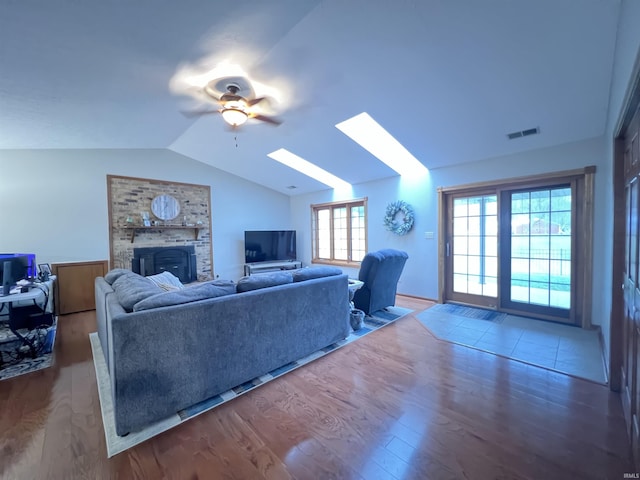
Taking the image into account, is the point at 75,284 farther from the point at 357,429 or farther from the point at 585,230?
the point at 585,230

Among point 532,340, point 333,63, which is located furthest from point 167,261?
point 532,340

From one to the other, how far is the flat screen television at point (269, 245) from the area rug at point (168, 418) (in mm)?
3541

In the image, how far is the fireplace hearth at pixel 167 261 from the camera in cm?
527

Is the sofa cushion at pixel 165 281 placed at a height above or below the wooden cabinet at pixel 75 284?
above

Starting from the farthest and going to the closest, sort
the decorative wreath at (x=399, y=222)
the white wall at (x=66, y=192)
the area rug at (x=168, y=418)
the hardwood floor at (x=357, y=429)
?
1. the decorative wreath at (x=399, y=222)
2. the white wall at (x=66, y=192)
3. the area rug at (x=168, y=418)
4. the hardwood floor at (x=357, y=429)

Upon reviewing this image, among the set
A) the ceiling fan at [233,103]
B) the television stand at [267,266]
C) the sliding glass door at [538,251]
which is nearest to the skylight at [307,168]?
the ceiling fan at [233,103]

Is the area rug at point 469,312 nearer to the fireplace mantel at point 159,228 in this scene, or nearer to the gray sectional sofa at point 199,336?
the gray sectional sofa at point 199,336

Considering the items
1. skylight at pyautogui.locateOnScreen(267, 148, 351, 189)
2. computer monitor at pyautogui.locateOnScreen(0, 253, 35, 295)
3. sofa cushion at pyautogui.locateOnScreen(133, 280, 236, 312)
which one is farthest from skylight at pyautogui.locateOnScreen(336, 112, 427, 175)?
computer monitor at pyautogui.locateOnScreen(0, 253, 35, 295)

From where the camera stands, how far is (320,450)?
165 centimetres

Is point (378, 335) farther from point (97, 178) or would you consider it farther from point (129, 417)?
point (97, 178)

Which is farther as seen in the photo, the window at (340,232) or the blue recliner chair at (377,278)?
the window at (340,232)

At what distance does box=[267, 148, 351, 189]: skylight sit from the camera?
5439mm

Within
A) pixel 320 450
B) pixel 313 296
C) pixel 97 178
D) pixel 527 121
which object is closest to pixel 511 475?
pixel 320 450

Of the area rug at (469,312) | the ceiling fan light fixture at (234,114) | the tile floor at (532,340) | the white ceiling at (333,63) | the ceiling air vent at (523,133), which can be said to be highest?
the white ceiling at (333,63)
